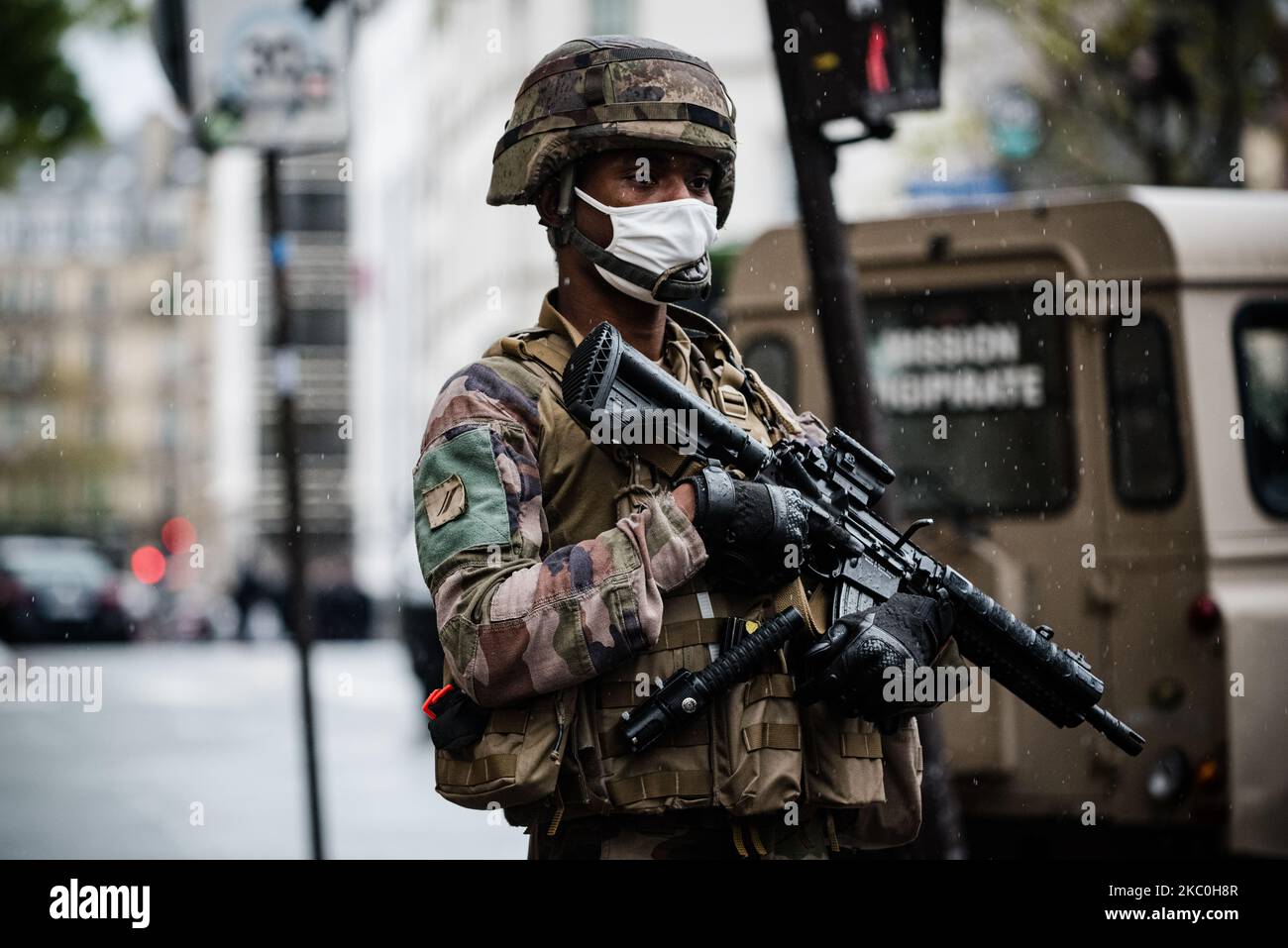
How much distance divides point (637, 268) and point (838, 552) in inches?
23.9

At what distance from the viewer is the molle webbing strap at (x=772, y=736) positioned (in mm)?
2752

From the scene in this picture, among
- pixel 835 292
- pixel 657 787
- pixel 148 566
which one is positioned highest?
pixel 835 292

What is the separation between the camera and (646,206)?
289 centimetres

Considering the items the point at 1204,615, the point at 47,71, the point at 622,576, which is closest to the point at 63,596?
the point at 47,71

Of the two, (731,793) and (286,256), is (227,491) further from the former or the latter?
(731,793)

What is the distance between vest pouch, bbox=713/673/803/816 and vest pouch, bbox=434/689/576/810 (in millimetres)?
263

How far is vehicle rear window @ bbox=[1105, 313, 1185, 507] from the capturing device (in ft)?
20.7

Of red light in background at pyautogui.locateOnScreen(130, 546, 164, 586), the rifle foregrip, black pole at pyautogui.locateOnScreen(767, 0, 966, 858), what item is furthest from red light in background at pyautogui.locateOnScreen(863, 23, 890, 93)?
red light in background at pyautogui.locateOnScreen(130, 546, 164, 586)

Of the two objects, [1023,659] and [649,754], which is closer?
[649,754]

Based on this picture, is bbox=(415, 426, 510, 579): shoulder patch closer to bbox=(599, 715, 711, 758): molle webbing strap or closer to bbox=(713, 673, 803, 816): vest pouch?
bbox=(599, 715, 711, 758): molle webbing strap

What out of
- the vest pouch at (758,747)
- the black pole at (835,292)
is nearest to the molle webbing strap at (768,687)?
the vest pouch at (758,747)

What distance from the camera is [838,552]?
2945 millimetres

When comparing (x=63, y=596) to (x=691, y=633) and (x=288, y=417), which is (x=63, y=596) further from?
(x=691, y=633)

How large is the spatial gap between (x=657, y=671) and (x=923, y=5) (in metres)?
2.84
